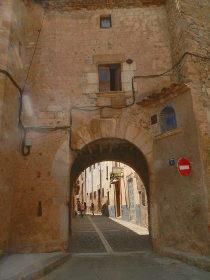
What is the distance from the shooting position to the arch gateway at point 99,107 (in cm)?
580

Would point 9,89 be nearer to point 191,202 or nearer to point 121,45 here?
point 121,45

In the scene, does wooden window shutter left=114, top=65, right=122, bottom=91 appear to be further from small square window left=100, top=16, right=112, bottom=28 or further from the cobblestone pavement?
the cobblestone pavement

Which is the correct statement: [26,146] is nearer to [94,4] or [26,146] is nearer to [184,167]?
[184,167]

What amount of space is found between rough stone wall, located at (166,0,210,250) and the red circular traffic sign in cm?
32

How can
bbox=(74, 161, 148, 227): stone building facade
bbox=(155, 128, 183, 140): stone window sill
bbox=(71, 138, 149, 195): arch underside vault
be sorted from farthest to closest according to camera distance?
bbox=(74, 161, 148, 227): stone building facade < bbox=(71, 138, 149, 195): arch underside vault < bbox=(155, 128, 183, 140): stone window sill

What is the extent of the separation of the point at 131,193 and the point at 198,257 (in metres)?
9.81

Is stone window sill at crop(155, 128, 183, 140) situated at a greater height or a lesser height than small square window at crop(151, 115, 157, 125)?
lesser

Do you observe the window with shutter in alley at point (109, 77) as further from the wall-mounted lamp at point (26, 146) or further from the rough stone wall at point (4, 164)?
the rough stone wall at point (4, 164)

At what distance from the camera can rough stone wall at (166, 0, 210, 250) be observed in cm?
568

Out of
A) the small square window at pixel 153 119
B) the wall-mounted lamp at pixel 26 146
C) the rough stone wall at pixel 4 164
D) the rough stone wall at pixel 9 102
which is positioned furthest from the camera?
the small square window at pixel 153 119

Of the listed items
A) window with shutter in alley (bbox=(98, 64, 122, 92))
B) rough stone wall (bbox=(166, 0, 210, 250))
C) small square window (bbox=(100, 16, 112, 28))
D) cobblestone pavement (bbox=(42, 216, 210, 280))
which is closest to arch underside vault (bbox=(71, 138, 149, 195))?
window with shutter in alley (bbox=(98, 64, 122, 92))

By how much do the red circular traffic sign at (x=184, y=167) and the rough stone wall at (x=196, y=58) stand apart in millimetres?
322

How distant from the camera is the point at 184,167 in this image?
5629 mm

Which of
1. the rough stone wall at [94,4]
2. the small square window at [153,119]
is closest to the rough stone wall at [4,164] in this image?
the rough stone wall at [94,4]
